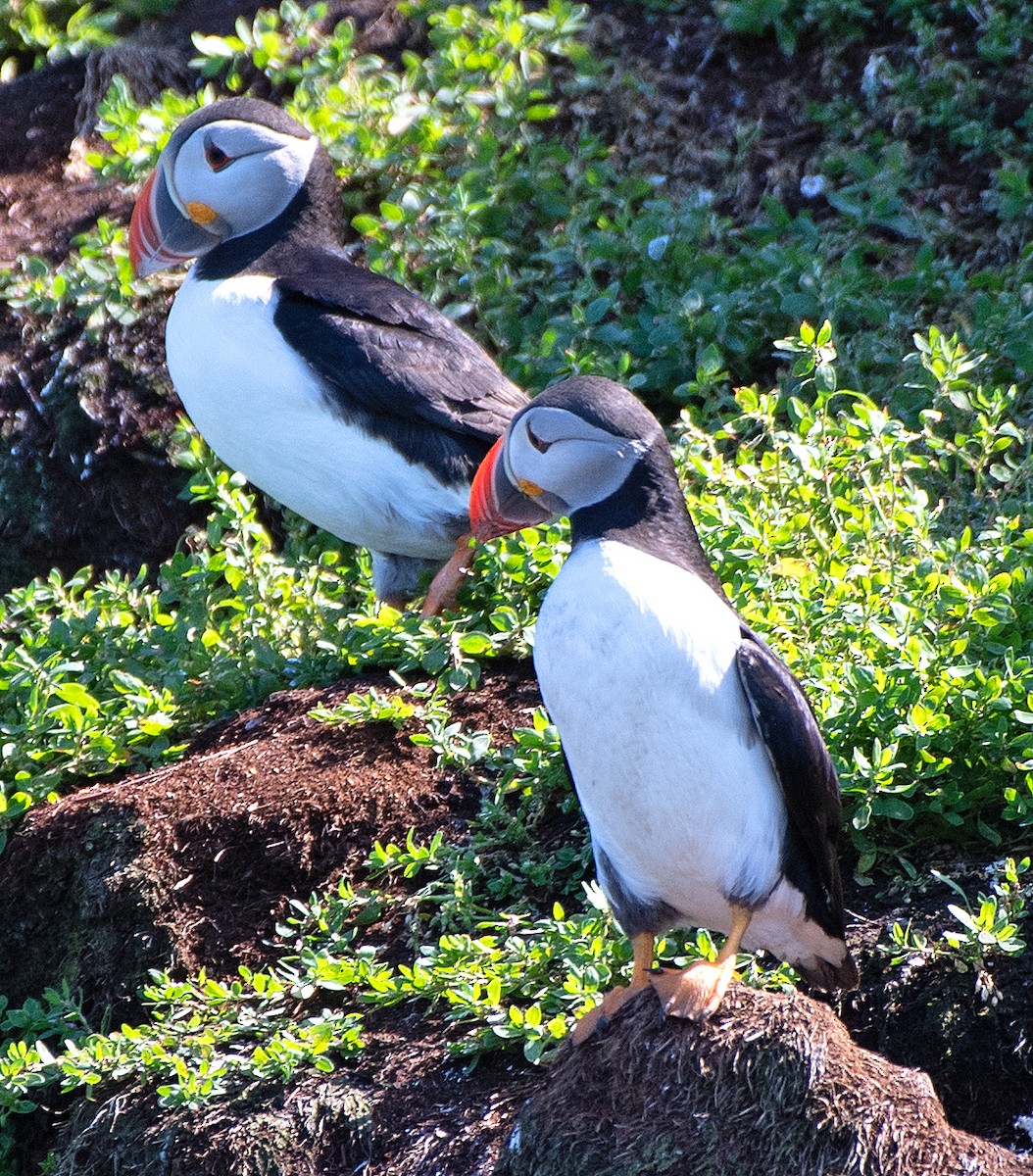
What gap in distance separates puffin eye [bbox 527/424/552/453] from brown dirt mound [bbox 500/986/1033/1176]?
1.17 metres

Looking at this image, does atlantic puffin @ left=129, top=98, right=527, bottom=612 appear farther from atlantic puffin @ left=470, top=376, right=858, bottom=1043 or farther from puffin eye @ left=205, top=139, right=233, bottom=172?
atlantic puffin @ left=470, top=376, right=858, bottom=1043

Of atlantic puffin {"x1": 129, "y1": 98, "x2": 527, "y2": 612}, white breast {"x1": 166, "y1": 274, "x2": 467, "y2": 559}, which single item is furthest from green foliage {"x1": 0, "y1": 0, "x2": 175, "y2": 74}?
white breast {"x1": 166, "y1": 274, "x2": 467, "y2": 559}

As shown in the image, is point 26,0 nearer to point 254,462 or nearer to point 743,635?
point 254,462

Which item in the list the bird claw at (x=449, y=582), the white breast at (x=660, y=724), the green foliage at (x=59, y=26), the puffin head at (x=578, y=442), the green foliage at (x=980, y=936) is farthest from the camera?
the green foliage at (x=59, y=26)

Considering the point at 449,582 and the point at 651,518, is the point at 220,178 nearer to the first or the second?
the point at 449,582

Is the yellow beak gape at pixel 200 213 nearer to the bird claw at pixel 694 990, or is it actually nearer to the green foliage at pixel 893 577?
the green foliage at pixel 893 577

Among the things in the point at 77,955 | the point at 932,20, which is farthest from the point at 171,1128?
the point at 932,20

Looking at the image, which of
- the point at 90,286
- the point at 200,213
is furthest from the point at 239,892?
the point at 90,286

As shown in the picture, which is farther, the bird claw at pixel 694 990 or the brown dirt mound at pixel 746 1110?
the bird claw at pixel 694 990

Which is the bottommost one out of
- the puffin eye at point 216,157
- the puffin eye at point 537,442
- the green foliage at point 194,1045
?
the green foliage at point 194,1045

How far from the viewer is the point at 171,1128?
3.45 meters

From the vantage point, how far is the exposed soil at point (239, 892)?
337 centimetres

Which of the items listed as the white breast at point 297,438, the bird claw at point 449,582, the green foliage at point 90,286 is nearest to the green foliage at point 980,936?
the bird claw at point 449,582

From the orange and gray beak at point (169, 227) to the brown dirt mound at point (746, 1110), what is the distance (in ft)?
10.6
